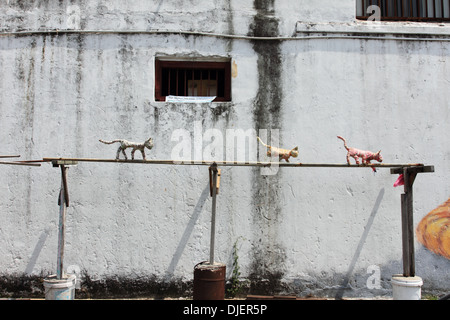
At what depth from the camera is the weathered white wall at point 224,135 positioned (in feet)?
17.0

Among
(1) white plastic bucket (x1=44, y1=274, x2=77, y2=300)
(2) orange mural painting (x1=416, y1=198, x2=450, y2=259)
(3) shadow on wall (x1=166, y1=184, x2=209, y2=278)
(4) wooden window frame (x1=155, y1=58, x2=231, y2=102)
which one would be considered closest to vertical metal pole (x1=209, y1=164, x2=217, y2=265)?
(3) shadow on wall (x1=166, y1=184, x2=209, y2=278)

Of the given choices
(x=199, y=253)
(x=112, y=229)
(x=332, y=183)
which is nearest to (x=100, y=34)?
(x=112, y=229)

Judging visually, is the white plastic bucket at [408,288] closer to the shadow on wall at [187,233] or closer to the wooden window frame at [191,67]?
the shadow on wall at [187,233]

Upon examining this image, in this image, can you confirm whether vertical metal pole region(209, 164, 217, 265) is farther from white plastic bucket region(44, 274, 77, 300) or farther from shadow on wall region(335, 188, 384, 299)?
shadow on wall region(335, 188, 384, 299)

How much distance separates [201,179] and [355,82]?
2438 mm

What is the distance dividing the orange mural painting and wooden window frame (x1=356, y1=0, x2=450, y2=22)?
2827 millimetres

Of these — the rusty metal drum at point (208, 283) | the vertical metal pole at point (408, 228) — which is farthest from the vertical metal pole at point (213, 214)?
the vertical metal pole at point (408, 228)

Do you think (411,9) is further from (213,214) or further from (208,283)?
(208,283)

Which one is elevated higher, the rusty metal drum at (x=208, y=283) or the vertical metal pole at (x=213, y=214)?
the vertical metal pole at (x=213, y=214)

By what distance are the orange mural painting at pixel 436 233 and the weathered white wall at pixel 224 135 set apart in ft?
0.35

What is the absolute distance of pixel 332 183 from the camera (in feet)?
17.4

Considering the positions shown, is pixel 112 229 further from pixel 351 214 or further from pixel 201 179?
pixel 351 214

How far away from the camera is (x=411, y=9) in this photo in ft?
19.6

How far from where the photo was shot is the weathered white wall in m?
5.17
